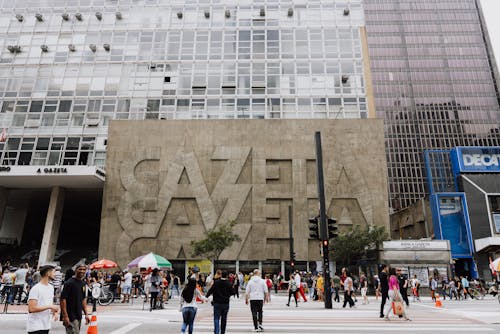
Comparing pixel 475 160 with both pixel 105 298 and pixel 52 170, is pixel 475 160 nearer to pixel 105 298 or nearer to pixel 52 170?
pixel 105 298

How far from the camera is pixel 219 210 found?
37.1 meters

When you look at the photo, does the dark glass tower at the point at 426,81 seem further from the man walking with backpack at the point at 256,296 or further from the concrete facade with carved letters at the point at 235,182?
the man walking with backpack at the point at 256,296

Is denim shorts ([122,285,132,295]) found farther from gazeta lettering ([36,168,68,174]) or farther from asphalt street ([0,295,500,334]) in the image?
gazeta lettering ([36,168,68,174])

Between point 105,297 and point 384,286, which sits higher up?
point 384,286

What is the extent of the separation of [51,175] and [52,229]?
5230 millimetres

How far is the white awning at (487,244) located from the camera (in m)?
38.7

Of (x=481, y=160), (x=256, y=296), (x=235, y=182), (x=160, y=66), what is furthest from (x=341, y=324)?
(x=481, y=160)

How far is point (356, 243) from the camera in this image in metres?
32.0

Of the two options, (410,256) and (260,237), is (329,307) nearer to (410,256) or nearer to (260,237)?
(410,256)

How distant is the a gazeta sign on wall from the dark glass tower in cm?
4604

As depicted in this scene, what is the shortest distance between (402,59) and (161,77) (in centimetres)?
7798

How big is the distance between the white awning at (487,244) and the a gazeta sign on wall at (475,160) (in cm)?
833

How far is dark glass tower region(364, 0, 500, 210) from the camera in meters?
93.7

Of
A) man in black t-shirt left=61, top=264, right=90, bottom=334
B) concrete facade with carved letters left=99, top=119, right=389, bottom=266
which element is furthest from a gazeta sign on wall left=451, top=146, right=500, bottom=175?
man in black t-shirt left=61, top=264, right=90, bottom=334
